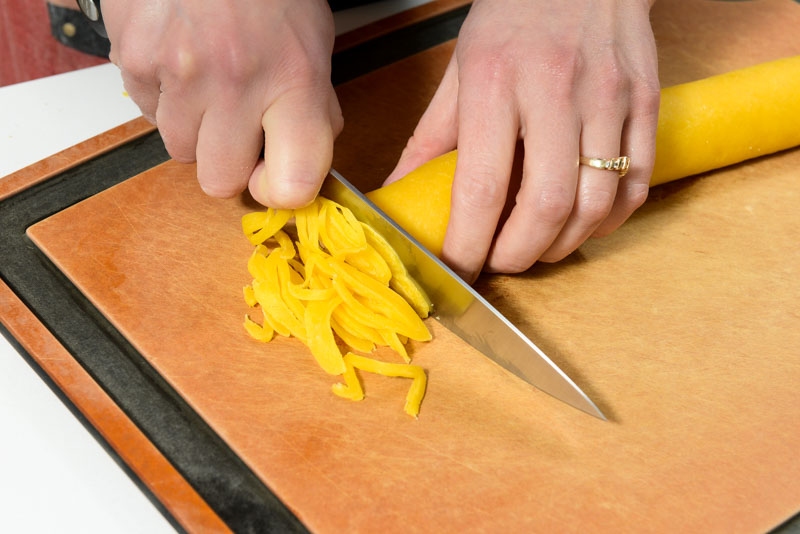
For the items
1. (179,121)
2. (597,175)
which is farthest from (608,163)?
(179,121)

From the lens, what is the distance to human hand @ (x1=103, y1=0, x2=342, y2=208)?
1.62 m

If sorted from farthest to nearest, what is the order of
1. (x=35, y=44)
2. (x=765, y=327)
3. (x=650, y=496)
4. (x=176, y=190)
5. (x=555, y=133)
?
(x=35, y=44)
(x=176, y=190)
(x=765, y=327)
(x=555, y=133)
(x=650, y=496)

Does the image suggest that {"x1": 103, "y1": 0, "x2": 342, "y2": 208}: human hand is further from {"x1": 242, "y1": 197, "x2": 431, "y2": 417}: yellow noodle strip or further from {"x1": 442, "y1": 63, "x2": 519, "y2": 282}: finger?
{"x1": 442, "y1": 63, "x2": 519, "y2": 282}: finger

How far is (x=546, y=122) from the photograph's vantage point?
1705 mm

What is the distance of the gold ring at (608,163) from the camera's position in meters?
1.74

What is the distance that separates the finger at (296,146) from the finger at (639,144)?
66cm

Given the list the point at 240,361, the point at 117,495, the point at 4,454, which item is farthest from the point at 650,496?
the point at 4,454

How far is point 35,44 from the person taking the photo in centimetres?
325

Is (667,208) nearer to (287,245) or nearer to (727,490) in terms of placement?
(727,490)

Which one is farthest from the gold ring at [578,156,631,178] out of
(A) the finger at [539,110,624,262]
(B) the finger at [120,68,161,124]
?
(B) the finger at [120,68,161,124]

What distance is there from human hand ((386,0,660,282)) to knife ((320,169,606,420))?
0.07 metres

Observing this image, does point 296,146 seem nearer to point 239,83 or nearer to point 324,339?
point 239,83

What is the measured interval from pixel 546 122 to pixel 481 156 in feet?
0.48

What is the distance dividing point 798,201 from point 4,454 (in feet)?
6.51
